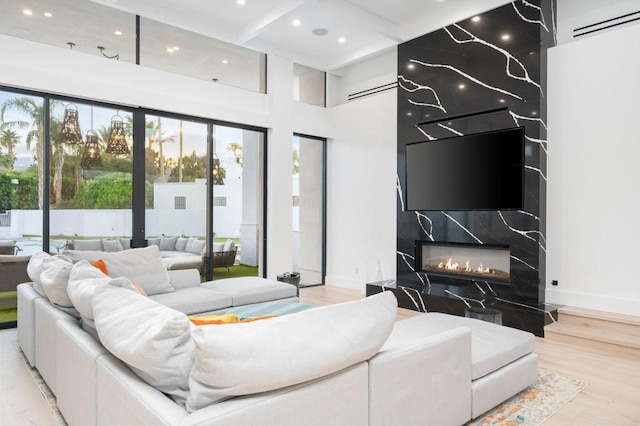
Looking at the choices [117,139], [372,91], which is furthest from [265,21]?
[117,139]

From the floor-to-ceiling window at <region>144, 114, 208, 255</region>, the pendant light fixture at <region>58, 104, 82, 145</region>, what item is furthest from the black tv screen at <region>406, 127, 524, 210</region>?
the pendant light fixture at <region>58, 104, 82, 145</region>

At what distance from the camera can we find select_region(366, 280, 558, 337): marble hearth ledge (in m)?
4.11

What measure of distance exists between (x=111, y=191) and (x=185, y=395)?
4.12 meters

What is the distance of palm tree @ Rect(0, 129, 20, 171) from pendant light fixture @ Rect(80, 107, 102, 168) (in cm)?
62

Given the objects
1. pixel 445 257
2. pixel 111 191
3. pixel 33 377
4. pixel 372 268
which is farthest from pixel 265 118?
pixel 33 377

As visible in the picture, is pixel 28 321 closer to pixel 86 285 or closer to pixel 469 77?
pixel 86 285

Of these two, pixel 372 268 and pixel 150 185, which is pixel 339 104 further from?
pixel 150 185

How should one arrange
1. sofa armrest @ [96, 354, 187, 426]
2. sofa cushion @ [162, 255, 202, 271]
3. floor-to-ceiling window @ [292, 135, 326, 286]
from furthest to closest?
1. floor-to-ceiling window @ [292, 135, 326, 286]
2. sofa cushion @ [162, 255, 202, 271]
3. sofa armrest @ [96, 354, 187, 426]

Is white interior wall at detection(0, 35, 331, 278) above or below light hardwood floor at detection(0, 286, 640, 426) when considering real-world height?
above

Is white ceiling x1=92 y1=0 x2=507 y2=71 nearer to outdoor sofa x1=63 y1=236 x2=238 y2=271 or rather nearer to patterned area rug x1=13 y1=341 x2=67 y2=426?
outdoor sofa x1=63 y1=236 x2=238 y2=271

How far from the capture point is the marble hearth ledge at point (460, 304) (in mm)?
4108

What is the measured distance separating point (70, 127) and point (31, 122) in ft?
1.18

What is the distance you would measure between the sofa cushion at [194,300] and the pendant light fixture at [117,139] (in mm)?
2035

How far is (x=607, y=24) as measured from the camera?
4352 mm
